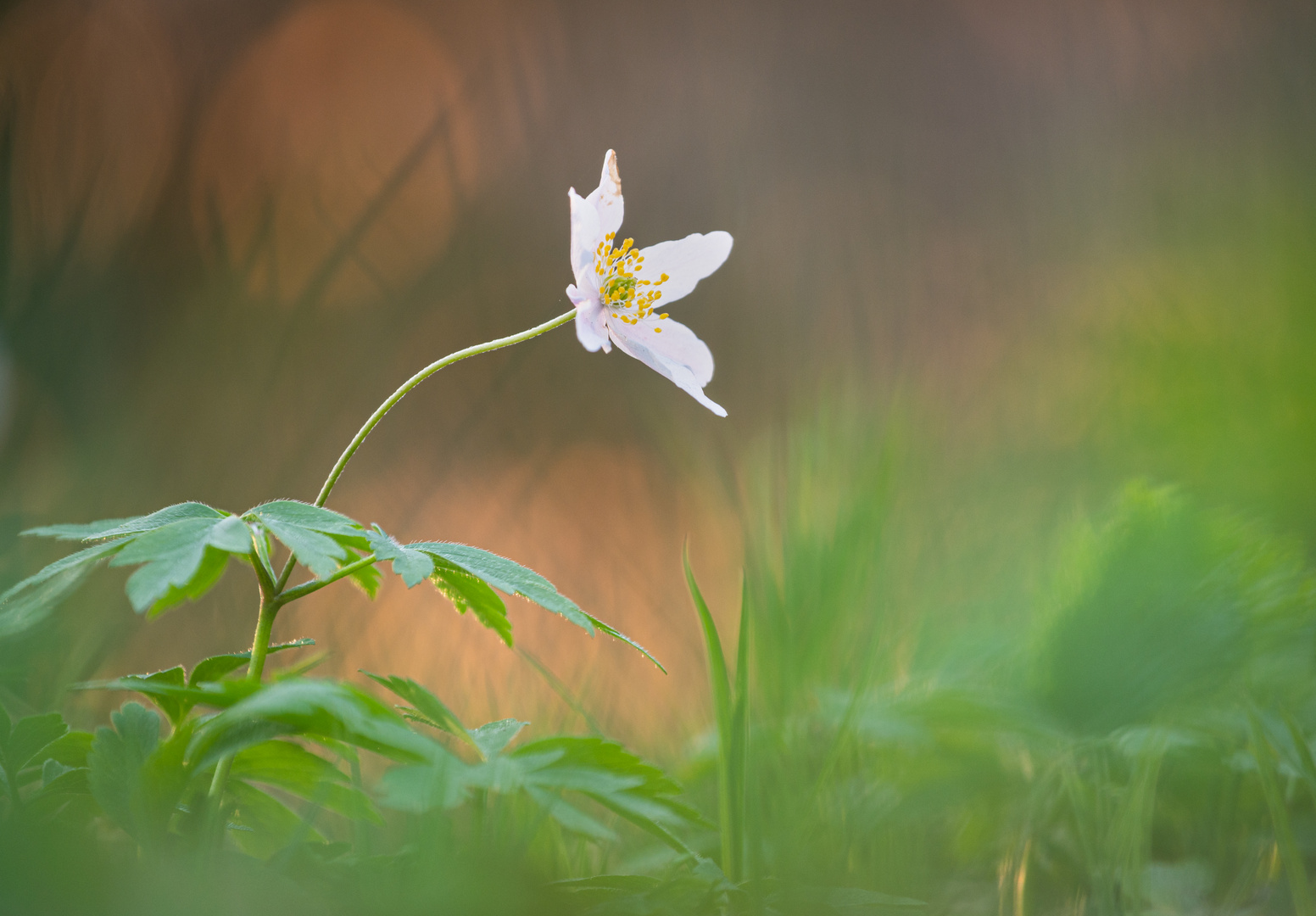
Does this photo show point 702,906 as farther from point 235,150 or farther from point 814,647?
point 235,150

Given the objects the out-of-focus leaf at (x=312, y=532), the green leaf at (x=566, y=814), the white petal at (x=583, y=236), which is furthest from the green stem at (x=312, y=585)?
the white petal at (x=583, y=236)

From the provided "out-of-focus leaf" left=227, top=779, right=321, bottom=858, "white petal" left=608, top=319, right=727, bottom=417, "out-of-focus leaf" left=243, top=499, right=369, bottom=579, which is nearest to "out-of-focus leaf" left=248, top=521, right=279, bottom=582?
"out-of-focus leaf" left=243, top=499, right=369, bottom=579

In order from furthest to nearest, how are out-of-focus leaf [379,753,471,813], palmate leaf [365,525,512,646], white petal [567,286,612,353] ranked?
white petal [567,286,612,353] < palmate leaf [365,525,512,646] < out-of-focus leaf [379,753,471,813]

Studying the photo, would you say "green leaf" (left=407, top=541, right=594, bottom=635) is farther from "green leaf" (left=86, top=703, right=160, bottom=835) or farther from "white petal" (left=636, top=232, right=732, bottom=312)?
"white petal" (left=636, top=232, right=732, bottom=312)

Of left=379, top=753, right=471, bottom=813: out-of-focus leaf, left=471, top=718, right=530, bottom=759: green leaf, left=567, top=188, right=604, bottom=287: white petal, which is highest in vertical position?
left=567, top=188, right=604, bottom=287: white petal

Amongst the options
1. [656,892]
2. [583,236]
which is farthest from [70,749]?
[583,236]

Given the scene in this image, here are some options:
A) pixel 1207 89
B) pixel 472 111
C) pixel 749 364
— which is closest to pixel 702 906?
pixel 1207 89

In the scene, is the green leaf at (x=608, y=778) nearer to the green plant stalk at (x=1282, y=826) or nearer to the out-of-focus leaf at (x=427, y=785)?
the out-of-focus leaf at (x=427, y=785)

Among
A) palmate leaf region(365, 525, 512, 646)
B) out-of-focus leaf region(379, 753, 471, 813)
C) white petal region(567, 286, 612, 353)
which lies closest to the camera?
out-of-focus leaf region(379, 753, 471, 813)
